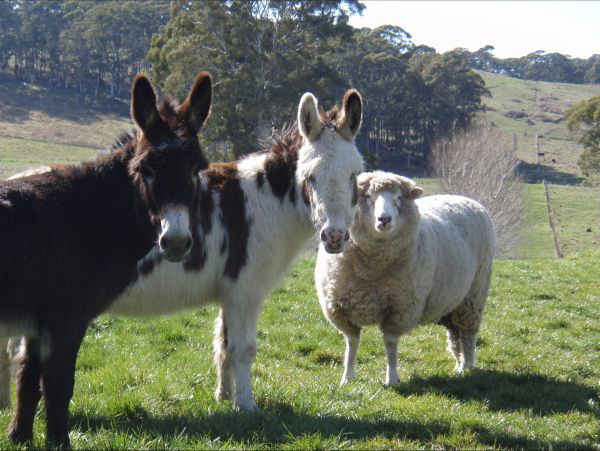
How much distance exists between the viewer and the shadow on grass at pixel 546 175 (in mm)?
61531

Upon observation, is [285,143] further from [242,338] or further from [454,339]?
[454,339]

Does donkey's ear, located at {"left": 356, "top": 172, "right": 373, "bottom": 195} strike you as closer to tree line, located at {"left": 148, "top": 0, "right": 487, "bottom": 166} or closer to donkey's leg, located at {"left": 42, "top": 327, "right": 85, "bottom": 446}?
donkey's leg, located at {"left": 42, "top": 327, "right": 85, "bottom": 446}

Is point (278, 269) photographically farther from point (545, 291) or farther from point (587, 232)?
point (587, 232)

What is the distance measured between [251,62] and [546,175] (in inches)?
1644

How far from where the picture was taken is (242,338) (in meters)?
5.87

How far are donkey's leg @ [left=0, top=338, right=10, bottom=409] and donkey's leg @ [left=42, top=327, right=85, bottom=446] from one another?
1.87 metres

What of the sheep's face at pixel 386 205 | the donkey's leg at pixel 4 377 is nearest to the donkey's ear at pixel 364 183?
the sheep's face at pixel 386 205

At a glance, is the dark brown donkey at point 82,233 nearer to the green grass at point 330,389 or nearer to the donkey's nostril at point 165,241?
the donkey's nostril at point 165,241

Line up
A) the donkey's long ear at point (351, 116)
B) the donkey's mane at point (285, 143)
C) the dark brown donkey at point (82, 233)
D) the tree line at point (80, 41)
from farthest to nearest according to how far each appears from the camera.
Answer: the tree line at point (80, 41) → the donkey's mane at point (285, 143) → the donkey's long ear at point (351, 116) → the dark brown donkey at point (82, 233)

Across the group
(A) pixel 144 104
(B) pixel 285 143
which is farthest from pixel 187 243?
(B) pixel 285 143

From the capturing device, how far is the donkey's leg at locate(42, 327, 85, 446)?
13.6ft

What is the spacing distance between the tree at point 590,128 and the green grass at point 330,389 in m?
39.7

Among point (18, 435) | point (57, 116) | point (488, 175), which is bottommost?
point (57, 116)

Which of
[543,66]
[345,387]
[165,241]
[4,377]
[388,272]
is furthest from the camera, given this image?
[543,66]
